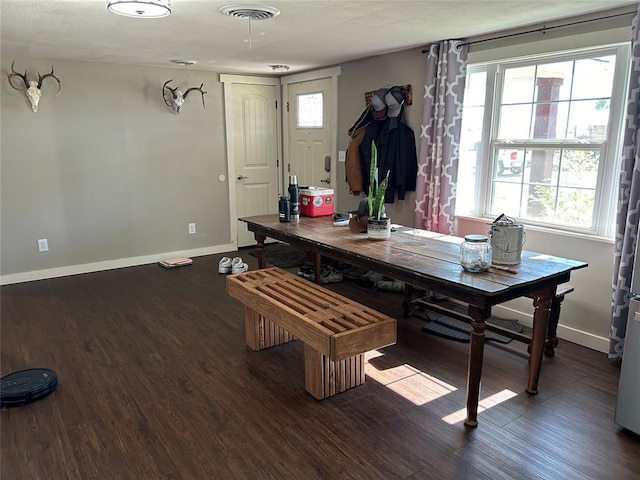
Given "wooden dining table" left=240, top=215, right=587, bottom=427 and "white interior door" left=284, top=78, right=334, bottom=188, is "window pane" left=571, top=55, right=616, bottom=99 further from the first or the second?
"white interior door" left=284, top=78, right=334, bottom=188

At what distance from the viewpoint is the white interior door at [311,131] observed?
208 inches

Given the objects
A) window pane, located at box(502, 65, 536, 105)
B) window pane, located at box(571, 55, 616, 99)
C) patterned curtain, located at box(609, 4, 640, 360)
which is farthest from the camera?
window pane, located at box(502, 65, 536, 105)

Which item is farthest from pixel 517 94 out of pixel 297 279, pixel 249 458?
pixel 249 458

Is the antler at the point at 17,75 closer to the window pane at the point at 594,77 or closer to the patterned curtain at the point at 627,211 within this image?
the window pane at the point at 594,77

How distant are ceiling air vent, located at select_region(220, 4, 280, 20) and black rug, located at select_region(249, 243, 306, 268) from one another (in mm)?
2788

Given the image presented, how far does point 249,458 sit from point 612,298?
241 centimetres

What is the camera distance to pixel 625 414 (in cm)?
220

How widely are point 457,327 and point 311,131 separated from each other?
121 inches

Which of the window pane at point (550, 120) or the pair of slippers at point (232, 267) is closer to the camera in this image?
the window pane at point (550, 120)

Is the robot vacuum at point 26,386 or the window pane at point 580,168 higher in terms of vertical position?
the window pane at point 580,168

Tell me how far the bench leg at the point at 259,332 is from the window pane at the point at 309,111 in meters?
2.98

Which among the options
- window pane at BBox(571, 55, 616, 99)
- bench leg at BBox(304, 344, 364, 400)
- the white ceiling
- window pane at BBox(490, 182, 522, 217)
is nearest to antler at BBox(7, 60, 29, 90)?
the white ceiling

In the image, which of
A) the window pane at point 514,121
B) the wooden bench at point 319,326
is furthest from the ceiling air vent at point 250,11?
the window pane at point 514,121

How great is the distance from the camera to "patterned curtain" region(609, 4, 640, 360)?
2699mm
